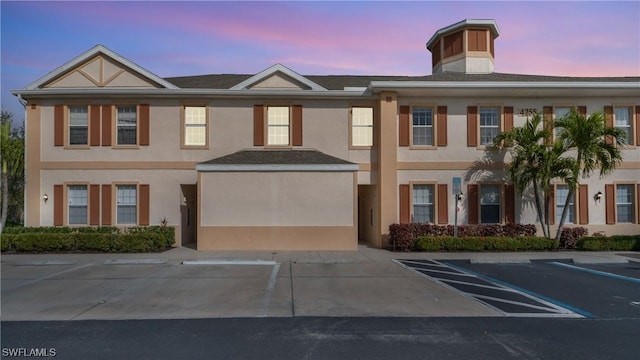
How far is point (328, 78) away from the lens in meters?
21.5

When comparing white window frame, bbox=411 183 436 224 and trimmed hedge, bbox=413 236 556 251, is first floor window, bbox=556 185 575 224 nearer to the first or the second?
trimmed hedge, bbox=413 236 556 251

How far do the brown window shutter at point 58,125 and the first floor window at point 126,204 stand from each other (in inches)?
116

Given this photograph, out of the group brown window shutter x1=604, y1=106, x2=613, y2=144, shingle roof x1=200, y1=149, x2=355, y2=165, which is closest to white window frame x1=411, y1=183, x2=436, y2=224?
shingle roof x1=200, y1=149, x2=355, y2=165

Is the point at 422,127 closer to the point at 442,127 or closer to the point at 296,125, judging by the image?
the point at 442,127

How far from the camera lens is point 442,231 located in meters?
17.7

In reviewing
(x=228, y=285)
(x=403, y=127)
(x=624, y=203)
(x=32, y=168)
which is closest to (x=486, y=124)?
(x=403, y=127)

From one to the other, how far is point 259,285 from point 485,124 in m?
12.7

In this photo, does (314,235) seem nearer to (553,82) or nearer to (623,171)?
(553,82)

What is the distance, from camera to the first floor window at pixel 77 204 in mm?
18234

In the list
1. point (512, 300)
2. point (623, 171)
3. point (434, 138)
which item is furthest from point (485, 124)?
point (512, 300)

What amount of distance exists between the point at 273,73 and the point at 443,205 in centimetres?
879

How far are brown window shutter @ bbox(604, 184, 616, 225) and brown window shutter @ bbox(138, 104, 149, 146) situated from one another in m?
18.9

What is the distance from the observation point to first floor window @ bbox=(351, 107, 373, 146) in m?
18.9

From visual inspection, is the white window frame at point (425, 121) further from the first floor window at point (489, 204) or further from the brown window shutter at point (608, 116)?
the brown window shutter at point (608, 116)
